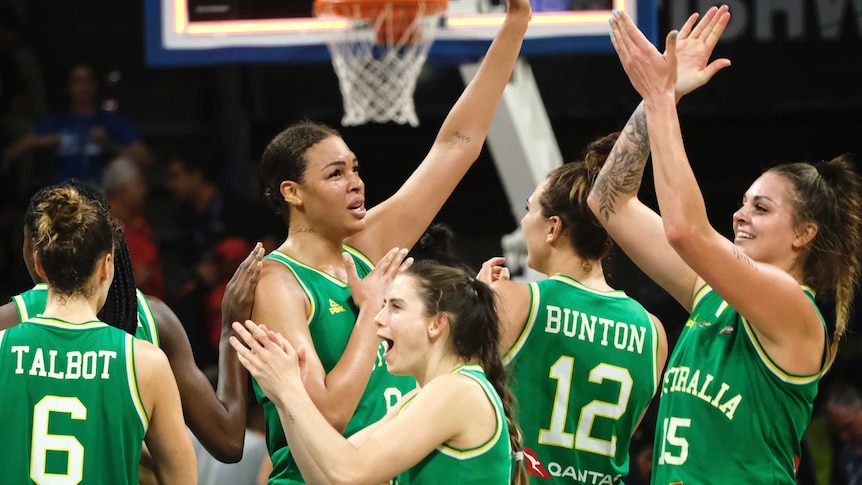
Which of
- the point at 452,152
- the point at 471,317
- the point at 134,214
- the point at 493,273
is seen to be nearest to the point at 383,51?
the point at 452,152

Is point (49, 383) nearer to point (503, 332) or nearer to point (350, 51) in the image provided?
point (503, 332)

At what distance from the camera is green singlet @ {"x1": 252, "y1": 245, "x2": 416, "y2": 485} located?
3.79 m

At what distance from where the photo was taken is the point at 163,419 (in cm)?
322

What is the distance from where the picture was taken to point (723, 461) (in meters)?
3.68

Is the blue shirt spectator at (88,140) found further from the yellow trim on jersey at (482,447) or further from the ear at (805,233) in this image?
the yellow trim on jersey at (482,447)

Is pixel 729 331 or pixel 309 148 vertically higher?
pixel 309 148

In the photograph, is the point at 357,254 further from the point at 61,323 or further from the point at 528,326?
the point at 61,323

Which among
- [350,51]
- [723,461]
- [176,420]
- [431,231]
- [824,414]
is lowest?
[824,414]

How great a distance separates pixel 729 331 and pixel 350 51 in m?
3.00

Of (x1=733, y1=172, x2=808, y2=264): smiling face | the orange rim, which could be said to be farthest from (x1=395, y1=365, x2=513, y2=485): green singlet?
the orange rim

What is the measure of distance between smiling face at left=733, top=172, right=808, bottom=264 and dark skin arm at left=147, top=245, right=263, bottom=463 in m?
1.51

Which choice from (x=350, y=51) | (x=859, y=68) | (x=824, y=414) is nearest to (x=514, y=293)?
(x=350, y=51)

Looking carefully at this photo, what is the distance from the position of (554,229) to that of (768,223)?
753 mm

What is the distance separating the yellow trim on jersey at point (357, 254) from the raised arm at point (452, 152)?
0.09m
